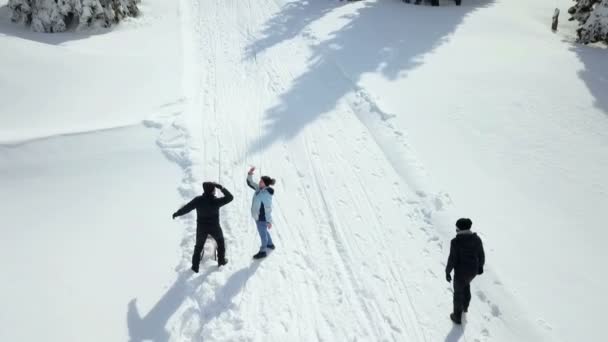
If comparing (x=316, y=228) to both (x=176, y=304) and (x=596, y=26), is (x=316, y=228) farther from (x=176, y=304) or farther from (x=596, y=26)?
(x=596, y=26)

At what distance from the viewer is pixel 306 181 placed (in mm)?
10297

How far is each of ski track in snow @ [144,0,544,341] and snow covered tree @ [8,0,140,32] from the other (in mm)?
6240

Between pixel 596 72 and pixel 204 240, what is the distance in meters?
14.2

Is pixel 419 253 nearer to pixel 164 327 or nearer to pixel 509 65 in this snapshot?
pixel 164 327

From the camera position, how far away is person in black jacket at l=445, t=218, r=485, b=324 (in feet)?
21.6

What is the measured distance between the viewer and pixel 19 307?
697 centimetres

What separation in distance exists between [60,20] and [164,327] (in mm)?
15920

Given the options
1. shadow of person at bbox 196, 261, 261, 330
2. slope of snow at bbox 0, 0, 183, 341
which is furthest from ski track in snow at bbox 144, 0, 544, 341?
slope of snow at bbox 0, 0, 183, 341

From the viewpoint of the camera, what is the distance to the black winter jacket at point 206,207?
7254 millimetres

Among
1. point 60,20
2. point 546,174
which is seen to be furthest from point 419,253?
point 60,20

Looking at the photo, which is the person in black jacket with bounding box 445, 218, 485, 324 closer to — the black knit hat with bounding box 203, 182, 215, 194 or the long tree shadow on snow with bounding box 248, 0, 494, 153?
the black knit hat with bounding box 203, 182, 215, 194

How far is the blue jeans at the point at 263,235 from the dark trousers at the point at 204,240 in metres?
0.66

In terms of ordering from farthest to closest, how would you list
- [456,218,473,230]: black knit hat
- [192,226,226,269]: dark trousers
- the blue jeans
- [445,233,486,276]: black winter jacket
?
the blue jeans, [192,226,226,269]: dark trousers, [445,233,486,276]: black winter jacket, [456,218,473,230]: black knit hat

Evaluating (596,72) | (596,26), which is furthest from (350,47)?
(596,26)
